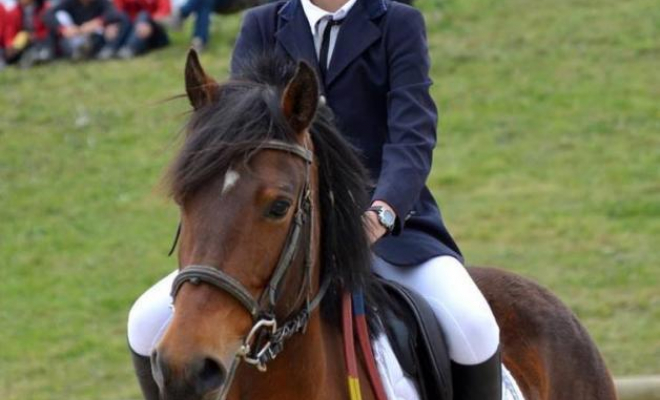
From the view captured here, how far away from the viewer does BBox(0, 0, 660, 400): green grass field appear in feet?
35.2

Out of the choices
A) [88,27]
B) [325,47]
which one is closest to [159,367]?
[325,47]

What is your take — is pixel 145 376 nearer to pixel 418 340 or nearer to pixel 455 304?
pixel 418 340

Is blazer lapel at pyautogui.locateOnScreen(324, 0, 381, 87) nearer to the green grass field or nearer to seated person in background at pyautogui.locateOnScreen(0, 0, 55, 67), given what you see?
the green grass field

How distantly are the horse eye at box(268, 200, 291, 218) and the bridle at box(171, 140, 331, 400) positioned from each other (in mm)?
65

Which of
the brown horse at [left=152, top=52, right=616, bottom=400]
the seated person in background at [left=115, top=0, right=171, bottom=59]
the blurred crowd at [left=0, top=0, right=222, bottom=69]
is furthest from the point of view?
the seated person in background at [left=115, top=0, right=171, bottom=59]

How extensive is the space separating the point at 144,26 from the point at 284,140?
45.8 feet

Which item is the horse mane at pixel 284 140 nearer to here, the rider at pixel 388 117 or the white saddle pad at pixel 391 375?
the white saddle pad at pixel 391 375

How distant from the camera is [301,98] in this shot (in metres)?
4.21

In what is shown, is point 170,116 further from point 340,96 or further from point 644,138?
point 340,96

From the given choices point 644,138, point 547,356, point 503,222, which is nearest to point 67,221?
point 503,222

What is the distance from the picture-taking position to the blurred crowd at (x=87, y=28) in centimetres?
1769

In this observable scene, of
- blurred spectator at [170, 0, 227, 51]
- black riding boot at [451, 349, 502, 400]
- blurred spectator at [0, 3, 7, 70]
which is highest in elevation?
black riding boot at [451, 349, 502, 400]

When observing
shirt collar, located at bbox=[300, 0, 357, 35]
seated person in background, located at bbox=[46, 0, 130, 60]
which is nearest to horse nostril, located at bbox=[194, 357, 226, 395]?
shirt collar, located at bbox=[300, 0, 357, 35]

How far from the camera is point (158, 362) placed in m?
3.77
